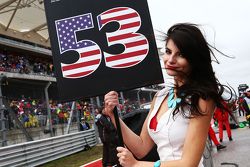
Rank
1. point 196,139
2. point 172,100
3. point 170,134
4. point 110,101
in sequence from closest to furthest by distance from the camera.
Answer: point 196,139
point 170,134
point 172,100
point 110,101

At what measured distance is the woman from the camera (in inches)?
70.1

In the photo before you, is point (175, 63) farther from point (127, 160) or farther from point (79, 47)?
point (79, 47)

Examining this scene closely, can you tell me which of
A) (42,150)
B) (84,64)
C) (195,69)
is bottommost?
(42,150)

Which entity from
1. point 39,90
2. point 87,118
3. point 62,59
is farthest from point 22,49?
point 62,59

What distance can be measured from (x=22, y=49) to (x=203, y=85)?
91.3ft

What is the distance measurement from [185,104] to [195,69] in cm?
18

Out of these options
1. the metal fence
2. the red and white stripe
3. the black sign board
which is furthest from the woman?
the metal fence

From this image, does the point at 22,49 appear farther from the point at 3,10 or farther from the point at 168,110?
the point at 168,110

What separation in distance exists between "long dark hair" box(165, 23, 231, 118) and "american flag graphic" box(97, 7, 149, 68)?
0.40 meters

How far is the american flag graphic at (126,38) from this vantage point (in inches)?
91.4

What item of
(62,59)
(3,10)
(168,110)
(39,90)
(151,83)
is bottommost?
(168,110)

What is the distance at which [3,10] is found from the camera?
25.7 metres

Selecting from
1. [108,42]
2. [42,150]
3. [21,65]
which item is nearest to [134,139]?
[108,42]

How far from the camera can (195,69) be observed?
1.92 metres
